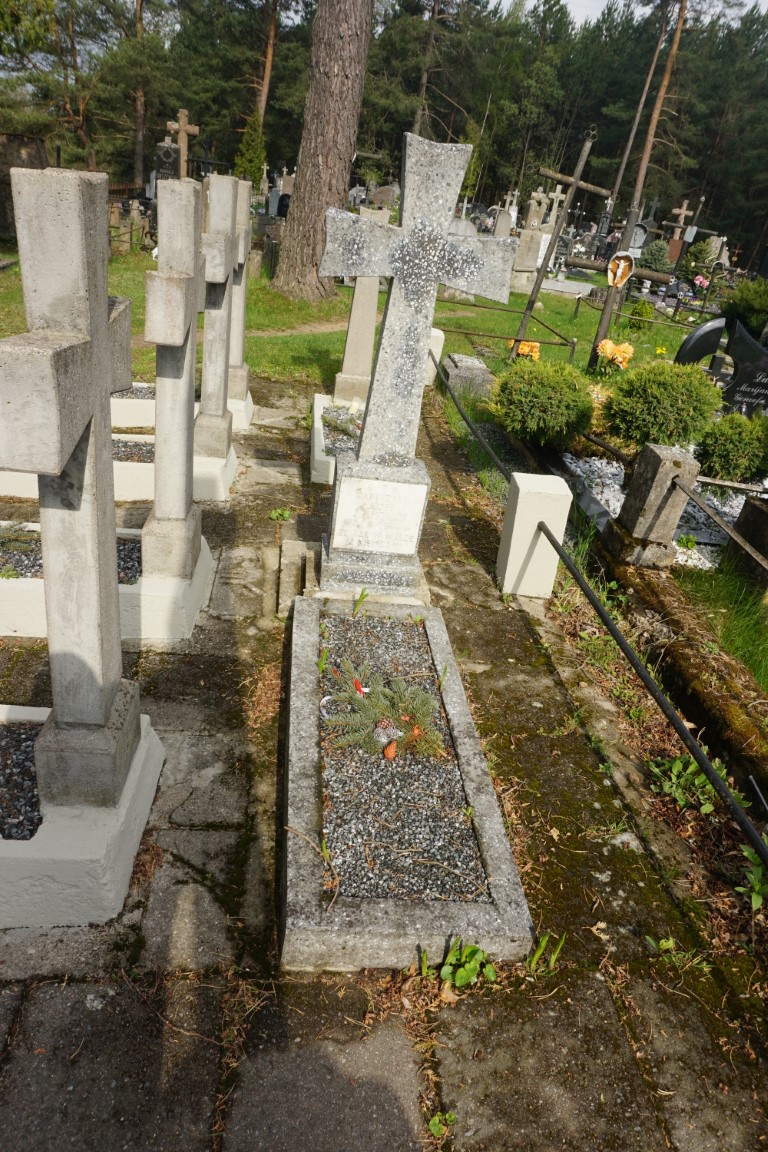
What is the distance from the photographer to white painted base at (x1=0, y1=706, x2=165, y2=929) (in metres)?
2.43

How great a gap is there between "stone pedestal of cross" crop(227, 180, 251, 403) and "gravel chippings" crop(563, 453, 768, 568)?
3.72 metres

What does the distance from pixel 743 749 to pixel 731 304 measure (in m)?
9.52

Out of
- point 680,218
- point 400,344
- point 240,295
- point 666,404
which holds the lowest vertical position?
point 666,404

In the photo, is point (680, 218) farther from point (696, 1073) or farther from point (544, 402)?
point (696, 1073)

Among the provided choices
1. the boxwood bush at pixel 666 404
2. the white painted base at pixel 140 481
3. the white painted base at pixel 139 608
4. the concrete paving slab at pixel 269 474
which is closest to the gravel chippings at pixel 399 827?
the white painted base at pixel 139 608

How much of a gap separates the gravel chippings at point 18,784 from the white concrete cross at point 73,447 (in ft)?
0.57

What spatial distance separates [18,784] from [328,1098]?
5.32 ft

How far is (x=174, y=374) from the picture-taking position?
3.68 m

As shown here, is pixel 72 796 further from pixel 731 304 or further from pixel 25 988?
pixel 731 304

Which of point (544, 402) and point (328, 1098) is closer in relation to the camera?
point (328, 1098)

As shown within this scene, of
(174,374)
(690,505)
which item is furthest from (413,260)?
(690,505)

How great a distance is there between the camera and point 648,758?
3.78 metres

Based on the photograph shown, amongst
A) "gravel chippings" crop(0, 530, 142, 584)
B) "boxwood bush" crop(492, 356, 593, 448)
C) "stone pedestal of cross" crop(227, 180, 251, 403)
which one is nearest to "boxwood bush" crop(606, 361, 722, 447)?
"boxwood bush" crop(492, 356, 593, 448)

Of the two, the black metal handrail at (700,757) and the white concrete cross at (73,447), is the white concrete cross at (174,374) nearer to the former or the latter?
the white concrete cross at (73,447)
